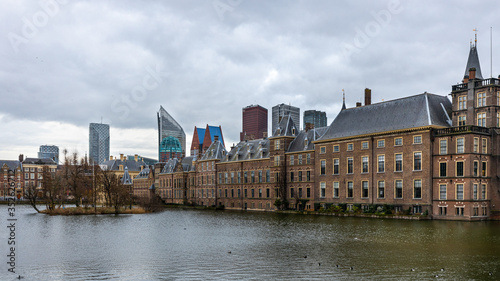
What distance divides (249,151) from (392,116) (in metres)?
33.4

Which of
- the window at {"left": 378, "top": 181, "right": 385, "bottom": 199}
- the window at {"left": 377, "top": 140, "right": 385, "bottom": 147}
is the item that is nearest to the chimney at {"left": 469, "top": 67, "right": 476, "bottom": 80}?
the window at {"left": 377, "top": 140, "right": 385, "bottom": 147}

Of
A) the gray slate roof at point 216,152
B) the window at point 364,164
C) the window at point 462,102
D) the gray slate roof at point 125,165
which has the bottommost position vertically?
the gray slate roof at point 125,165

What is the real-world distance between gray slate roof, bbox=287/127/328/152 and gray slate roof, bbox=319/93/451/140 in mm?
3677

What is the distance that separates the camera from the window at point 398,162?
5938 centimetres

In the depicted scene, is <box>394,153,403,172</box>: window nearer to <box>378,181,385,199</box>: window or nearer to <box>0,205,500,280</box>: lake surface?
<box>378,181,385,199</box>: window

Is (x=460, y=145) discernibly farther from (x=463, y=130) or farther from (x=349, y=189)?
(x=349, y=189)

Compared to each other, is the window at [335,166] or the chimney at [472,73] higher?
the chimney at [472,73]

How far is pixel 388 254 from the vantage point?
2547cm

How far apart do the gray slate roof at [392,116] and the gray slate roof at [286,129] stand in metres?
8.91

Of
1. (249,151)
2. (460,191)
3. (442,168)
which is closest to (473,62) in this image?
(442,168)

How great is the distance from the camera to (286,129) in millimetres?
79500

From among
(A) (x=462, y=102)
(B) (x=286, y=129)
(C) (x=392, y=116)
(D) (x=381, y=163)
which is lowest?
(D) (x=381, y=163)

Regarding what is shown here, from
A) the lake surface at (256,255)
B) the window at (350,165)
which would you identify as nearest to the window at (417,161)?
the window at (350,165)

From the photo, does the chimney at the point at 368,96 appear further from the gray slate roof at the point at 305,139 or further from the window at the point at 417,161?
the window at the point at 417,161
